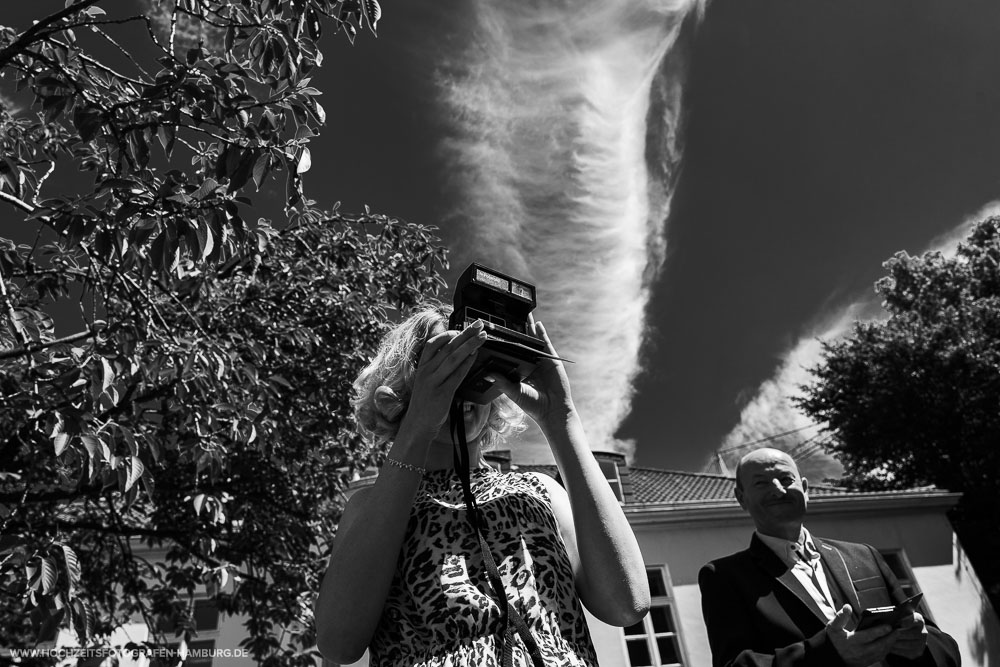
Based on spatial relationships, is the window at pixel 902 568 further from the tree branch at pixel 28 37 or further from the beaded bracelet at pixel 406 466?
the tree branch at pixel 28 37

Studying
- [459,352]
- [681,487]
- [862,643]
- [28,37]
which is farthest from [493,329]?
[681,487]

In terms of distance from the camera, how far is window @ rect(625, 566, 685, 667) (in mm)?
12758

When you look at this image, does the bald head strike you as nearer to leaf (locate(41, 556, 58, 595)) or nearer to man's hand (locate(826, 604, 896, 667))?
man's hand (locate(826, 604, 896, 667))

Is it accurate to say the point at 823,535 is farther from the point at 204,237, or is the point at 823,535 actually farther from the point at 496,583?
the point at 496,583

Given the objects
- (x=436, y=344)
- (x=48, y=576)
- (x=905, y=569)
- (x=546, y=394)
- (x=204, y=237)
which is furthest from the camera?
(x=905, y=569)

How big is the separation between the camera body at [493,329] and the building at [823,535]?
1242cm

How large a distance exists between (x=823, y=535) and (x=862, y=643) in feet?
45.4

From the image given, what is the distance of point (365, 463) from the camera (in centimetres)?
759

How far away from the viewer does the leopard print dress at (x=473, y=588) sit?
1.29 metres

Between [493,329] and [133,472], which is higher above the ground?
[133,472]

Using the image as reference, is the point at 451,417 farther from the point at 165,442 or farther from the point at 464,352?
the point at 165,442

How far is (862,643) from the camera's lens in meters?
2.05

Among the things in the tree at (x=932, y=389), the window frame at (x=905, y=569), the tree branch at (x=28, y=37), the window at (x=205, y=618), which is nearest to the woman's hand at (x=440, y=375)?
the tree branch at (x=28, y=37)

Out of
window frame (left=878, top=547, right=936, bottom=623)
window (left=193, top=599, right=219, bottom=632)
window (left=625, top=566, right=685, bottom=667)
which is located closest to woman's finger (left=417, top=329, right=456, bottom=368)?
window (left=625, top=566, right=685, bottom=667)
